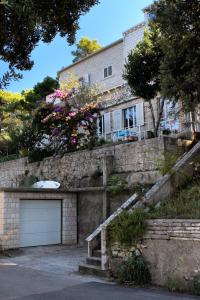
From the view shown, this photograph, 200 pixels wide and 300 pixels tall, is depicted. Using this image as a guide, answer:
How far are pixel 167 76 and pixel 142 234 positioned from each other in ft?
16.7

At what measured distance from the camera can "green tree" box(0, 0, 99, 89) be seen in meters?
3.93

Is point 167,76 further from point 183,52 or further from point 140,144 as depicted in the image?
point 140,144

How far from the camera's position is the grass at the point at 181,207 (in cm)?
1116

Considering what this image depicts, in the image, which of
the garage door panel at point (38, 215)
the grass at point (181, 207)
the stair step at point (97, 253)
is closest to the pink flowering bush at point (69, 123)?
the garage door panel at point (38, 215)

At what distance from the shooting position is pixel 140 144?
56.9 feet

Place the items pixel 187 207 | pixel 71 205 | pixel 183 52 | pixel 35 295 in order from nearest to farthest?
pixel 35 295, pixel 187 207, pixel 183 52, pixel 71 205

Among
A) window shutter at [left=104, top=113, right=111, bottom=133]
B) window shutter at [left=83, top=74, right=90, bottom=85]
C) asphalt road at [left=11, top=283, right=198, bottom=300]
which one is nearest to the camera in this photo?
asphalt road at [left=11, top=283, right=198, bottom=300]

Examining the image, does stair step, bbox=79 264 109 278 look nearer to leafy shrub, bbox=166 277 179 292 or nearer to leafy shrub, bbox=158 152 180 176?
leafy shrub, bbox=166 277 179 292

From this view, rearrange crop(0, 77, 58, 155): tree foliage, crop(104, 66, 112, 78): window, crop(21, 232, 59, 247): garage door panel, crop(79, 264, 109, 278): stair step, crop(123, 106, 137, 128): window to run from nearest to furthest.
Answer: crop(79, 264, 109, 278): stair step < crop(21, 232, 59, 247): garage door panel < crop(123, 106, 137, 128): window < crop(0, 77, 58, 155): tree foliage < crop(104, 66, 112, 78): window

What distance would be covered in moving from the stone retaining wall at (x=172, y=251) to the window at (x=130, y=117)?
43.5 feet

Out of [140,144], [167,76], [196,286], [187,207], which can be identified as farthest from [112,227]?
[140,144]

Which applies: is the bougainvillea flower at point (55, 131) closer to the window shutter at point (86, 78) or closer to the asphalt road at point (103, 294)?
the window shutter at point (86, 78)

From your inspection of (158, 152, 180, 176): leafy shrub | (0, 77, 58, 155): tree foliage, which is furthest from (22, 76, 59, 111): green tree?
(158, 152, 180, 176): leafy shrub

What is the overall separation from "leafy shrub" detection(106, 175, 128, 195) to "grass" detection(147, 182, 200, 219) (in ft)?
11.9
